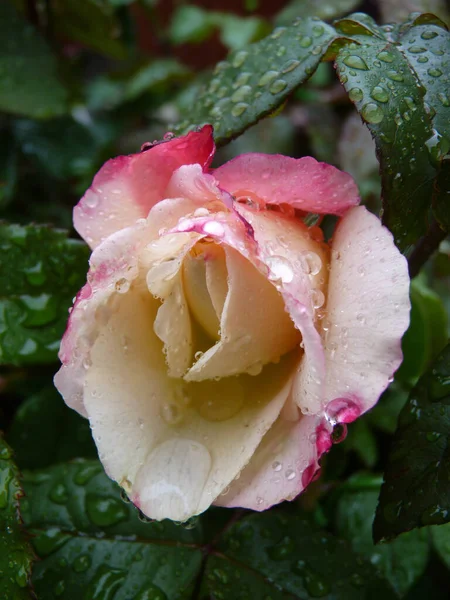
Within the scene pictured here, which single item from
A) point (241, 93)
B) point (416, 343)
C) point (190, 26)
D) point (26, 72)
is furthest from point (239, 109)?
point (190, 26)

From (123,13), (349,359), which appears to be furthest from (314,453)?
(123,13)

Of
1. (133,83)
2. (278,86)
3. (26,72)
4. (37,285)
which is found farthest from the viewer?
(133,83)

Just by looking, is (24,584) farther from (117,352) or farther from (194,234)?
(194,234)

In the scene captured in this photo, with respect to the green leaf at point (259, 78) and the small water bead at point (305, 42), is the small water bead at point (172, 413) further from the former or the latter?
the small water bead at point (305, 42)

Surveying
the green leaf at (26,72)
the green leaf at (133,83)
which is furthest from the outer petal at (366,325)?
the green leaf at (133,83)

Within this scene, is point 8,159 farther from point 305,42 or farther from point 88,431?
point 305,42
